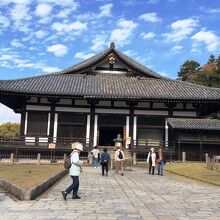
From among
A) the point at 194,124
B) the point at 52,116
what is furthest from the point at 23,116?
the point at 194,124

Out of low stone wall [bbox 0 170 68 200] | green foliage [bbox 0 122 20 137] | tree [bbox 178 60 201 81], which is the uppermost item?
tree [bbox 178 60 201 81]

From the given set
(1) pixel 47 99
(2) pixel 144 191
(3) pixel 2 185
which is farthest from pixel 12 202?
(1) pixel 47 99

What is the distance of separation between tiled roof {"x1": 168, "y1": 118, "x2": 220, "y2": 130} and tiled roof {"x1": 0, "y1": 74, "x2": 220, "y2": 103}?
6.25 feet

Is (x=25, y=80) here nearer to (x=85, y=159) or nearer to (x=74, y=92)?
(x=74, y=92)

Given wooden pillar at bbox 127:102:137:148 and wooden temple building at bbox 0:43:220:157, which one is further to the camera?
wooden pillar at bbox 127:102:137:148

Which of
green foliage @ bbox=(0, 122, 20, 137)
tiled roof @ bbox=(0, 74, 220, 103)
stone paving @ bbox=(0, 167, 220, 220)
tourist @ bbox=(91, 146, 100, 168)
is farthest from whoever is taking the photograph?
green foliage @ bbox=(0, 122, 20, 137)

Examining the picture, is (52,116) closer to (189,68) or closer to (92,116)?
(92,116)

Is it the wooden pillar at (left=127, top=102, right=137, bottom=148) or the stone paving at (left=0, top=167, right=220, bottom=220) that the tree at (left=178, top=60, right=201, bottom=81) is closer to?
the wooden pillar at (left=127, top=102, right=137, bottom=148)

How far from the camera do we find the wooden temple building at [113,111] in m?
31.6

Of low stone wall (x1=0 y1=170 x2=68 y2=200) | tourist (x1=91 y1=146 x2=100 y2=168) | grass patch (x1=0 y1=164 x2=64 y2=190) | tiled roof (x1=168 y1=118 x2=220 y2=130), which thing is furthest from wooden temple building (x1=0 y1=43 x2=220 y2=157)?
low stone wall (x1=0 y1=170 x2=68 y2=200)

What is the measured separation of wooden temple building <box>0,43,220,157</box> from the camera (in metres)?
31.6

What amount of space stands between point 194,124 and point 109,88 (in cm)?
846

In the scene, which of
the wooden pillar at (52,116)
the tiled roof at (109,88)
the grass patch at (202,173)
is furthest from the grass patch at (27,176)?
the tiled roof at (109,88)

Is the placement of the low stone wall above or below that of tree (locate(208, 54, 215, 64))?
below
